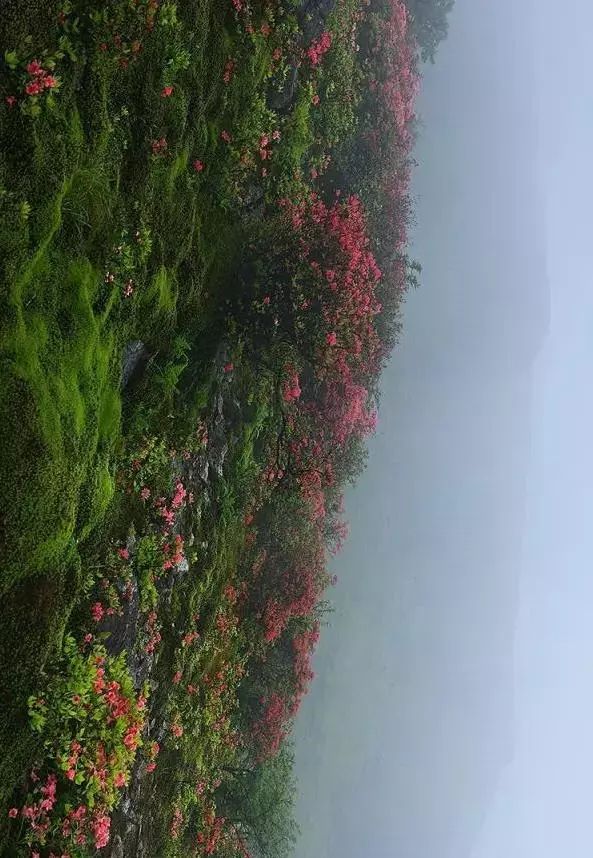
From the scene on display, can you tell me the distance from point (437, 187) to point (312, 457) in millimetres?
55507

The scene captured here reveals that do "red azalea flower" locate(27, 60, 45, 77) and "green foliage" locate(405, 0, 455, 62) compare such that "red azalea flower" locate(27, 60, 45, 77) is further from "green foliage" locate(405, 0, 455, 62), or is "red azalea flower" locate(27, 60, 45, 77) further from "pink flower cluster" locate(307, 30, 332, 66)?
"green foliage" locate(405, 0, 455, 62)

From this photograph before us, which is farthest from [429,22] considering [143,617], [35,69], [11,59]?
[143,617]

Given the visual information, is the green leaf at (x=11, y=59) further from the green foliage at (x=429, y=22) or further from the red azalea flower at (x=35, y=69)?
the green foliage at (x=429, y=22)

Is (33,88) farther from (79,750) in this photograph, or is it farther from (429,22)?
(429,22)

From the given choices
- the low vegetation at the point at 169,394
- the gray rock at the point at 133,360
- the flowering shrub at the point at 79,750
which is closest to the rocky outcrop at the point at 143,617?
the low vegetation at the point at 169,394

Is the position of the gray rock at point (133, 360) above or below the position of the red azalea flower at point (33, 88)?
above

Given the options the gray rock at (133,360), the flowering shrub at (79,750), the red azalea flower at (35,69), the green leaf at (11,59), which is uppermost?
the gray rock at (133,360)

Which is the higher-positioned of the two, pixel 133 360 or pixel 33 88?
pixel 133 360

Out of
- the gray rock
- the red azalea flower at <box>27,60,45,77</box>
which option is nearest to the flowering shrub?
the gray rock

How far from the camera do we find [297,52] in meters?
15.9

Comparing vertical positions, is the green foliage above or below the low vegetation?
above

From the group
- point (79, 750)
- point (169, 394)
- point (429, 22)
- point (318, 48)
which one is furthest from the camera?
point (429, 22)

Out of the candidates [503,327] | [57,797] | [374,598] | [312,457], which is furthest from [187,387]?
[503,327]

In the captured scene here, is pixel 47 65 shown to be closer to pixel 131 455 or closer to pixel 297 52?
pixel 131 455
